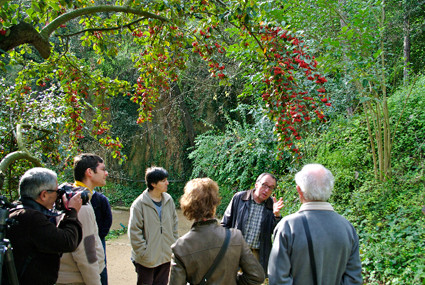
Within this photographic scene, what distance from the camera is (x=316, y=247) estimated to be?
6.83 feet

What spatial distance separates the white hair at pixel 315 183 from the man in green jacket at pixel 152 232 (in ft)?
6.29

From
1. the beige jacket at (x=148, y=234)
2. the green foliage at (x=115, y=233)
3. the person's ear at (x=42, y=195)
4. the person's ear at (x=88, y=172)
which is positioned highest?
the person's ear at (x=88, y=172)

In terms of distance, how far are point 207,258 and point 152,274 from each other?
188 centimetres

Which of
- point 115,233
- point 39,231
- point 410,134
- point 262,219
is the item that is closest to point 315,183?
point 262,219

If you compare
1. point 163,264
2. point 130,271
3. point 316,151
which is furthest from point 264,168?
point 163,264

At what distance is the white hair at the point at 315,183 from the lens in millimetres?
2184

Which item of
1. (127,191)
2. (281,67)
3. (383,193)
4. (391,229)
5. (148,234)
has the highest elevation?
(281,67)

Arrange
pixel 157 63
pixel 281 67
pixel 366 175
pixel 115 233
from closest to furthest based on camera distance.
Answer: pixel 281 67 → pixel 157 63 → pixel 366 175 → pixel 115 233

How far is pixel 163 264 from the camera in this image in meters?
3.80

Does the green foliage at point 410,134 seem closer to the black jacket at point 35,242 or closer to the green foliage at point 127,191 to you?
the black jacket at point 35,242

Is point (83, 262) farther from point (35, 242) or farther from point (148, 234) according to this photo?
point (148, 234)

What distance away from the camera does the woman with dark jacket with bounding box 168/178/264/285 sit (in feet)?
6.89

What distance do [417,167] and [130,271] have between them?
17.4 feet

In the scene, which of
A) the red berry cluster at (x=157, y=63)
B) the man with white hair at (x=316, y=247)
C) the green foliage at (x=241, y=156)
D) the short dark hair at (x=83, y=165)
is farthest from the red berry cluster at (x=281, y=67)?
the green foliage at (x=241, y=156)
